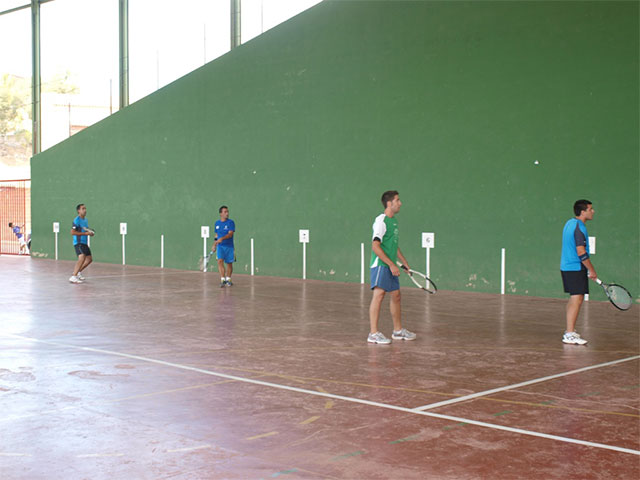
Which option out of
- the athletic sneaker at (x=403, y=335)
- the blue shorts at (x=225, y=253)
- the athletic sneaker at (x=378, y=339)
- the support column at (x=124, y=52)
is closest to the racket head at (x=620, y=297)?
the athletic sneaker at (x=403, y=335)

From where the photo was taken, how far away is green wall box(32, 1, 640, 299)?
39.0 feet

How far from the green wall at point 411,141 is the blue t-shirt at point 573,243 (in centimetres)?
456

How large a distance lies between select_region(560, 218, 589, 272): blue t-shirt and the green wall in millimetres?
4562

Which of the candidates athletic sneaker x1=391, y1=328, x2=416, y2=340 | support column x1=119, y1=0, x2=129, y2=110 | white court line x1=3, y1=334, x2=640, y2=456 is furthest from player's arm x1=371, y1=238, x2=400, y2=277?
support column x1=119, y1=0, x2=129, y2=110

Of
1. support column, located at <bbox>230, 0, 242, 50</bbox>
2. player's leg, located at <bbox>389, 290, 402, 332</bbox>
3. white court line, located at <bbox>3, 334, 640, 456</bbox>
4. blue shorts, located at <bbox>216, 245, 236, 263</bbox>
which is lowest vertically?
white court line, located at <bbox>3, 334, 640, 456</bbox>

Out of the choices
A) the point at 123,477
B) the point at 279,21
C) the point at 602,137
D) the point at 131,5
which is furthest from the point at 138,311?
the point at 131,5

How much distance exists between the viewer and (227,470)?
12.0 feet

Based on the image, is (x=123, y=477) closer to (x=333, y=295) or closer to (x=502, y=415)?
(x=502, y=415)

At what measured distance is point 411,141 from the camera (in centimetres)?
1420

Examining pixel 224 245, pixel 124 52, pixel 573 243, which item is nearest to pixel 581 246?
pixel 573 243

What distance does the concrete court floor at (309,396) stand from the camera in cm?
381

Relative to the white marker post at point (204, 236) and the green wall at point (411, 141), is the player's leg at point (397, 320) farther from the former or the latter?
the white marker post at point (204, 236)

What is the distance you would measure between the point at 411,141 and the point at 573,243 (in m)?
7.04

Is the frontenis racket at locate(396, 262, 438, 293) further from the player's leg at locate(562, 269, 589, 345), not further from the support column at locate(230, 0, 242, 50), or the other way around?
the support column at locate(230, 0, 242, 50)
